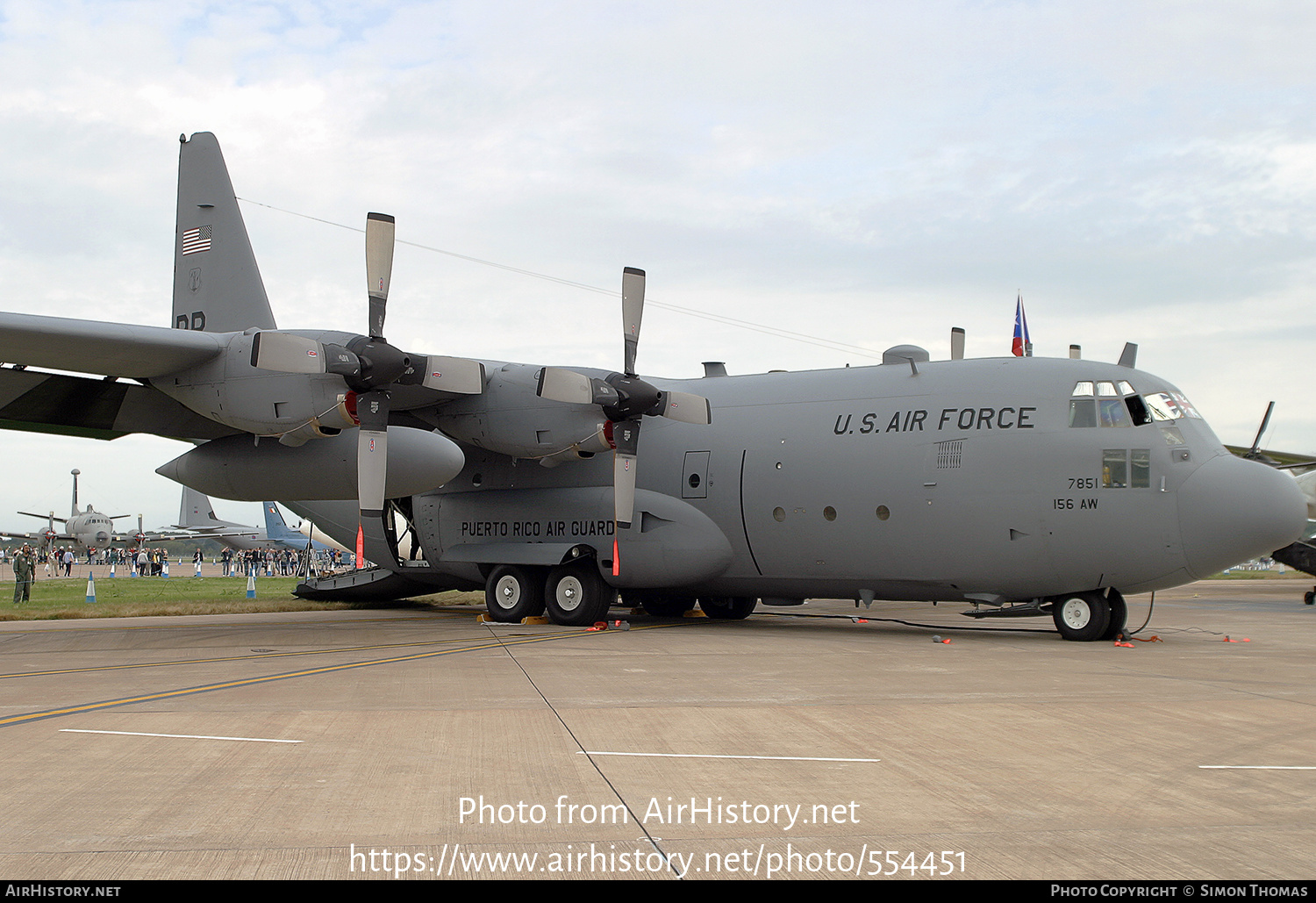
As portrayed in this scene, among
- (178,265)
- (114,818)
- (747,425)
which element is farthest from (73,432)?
(114,818)

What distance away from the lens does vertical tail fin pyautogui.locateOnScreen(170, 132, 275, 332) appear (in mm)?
19031

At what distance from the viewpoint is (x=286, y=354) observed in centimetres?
1430

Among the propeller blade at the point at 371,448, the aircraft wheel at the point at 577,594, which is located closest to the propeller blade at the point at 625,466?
the aircraft wheel at the point at 577,594

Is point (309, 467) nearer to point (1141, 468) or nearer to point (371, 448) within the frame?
point (371, 448)

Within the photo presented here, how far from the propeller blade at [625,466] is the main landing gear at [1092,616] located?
684 cm

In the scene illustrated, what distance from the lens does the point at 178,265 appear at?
19922mm

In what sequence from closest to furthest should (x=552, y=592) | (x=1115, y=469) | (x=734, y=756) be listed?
1. (x=734, y=756)
2. (x=1115, y=469)
3. (x=552, y=592)

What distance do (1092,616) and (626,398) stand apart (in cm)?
774

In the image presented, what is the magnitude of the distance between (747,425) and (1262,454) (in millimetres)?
19214

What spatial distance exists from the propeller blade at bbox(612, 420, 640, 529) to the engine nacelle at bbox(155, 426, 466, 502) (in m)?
2.50

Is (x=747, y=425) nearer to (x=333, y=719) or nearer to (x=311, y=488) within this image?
(x=311, y=488)

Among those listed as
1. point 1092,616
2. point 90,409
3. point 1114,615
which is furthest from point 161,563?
point 1114,615

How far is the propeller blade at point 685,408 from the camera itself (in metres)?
17.5

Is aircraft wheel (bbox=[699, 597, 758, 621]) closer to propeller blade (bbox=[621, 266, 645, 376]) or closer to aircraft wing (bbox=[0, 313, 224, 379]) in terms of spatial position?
propeller blade (bbox=[621, 266, 645, 376])
